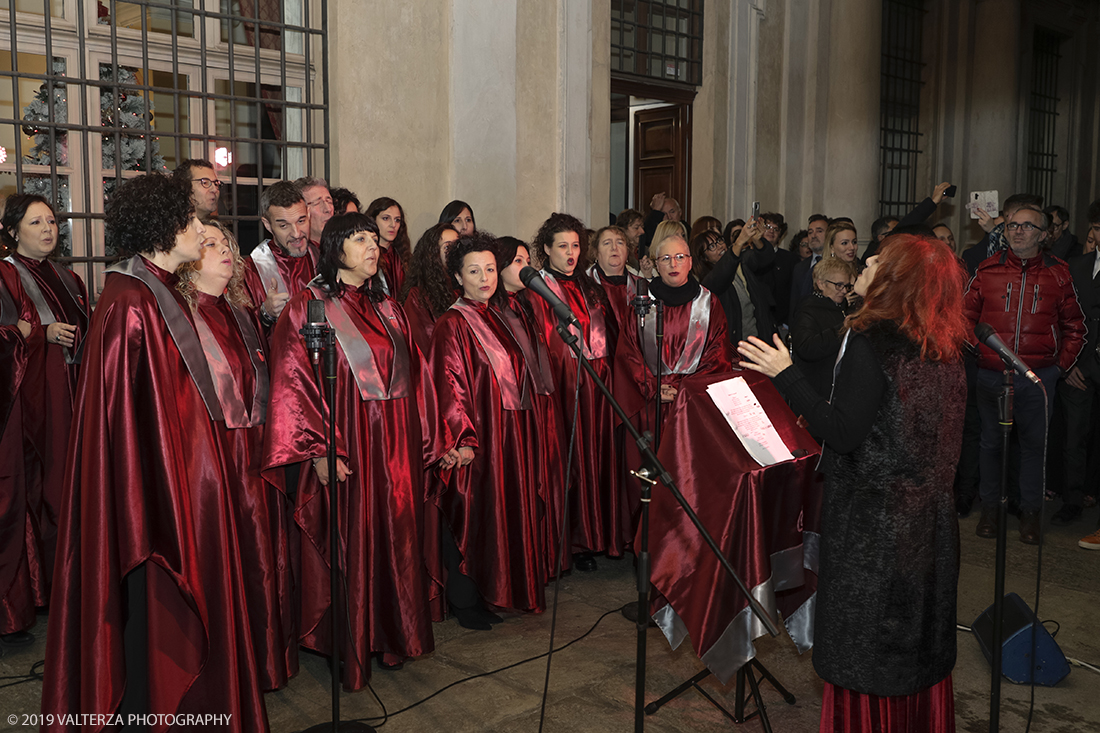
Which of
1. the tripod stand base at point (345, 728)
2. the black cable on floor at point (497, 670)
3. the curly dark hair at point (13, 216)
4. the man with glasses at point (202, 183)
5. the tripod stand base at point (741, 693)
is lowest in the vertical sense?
the black cable on floor at point (497, 670)

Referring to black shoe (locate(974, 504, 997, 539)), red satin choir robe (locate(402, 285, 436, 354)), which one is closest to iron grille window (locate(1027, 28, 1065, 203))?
black shoe (locate(974, 504, 997, 539))

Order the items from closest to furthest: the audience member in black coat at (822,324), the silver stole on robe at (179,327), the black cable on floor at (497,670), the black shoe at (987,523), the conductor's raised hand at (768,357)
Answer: the conductor's raised hand at (768,357) → the silver stole on robe at (179,327) → the black cable on floor at (497,670) → the audience member in black coat at (822,324) → the black shoe at (987,523)

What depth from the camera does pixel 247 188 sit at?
24.9ft

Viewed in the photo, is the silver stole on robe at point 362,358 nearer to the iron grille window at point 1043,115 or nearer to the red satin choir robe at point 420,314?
the red satin choir robe at point 420,314

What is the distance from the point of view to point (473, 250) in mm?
4590

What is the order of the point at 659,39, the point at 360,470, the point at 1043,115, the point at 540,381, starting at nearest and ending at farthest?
the point at 360,470 → the point at 540,381 → the point at 659,39 → the point at 1043,115

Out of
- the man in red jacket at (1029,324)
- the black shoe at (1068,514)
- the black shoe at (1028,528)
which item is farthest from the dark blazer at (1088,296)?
the black shoe at (1028,528)

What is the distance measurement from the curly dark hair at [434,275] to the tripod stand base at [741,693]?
2.22 meters

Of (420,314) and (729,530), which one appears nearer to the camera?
(729,530)

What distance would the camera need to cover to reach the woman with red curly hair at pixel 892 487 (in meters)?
2.63

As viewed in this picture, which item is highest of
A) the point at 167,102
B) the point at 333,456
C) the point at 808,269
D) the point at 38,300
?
the point at 167,102

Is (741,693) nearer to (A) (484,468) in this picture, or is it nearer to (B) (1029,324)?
(A) (484,468)

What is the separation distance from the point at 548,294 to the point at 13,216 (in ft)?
10.9

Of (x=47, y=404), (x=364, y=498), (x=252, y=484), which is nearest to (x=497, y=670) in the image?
(x=364, y=498)
